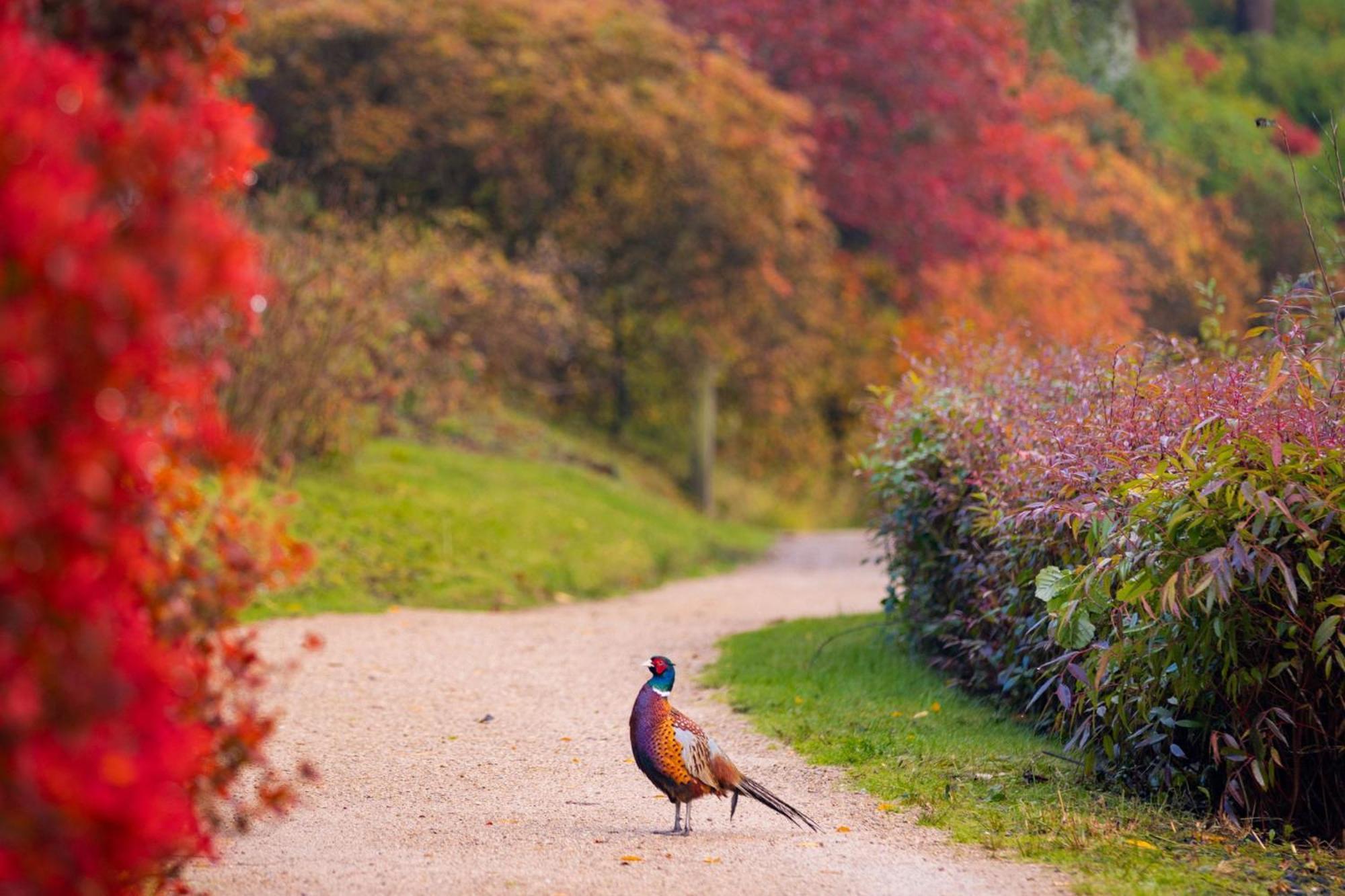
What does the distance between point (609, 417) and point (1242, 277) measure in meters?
12.1

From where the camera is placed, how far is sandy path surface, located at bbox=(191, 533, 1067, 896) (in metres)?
4.76

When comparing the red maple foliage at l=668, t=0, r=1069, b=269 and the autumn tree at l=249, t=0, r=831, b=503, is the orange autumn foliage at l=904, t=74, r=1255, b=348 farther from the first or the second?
the autumn tree at l=249, t=0, r=831, b=503

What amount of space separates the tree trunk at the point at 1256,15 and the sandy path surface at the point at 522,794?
3518cm

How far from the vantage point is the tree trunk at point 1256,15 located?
129ft

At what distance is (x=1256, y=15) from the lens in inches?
1547

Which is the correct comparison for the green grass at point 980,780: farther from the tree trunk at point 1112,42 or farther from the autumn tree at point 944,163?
the tree trunk at point 1112,42

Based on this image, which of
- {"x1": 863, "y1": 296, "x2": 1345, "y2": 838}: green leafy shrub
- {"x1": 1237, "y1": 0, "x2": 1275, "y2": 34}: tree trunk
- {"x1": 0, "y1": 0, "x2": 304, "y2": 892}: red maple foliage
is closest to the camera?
{"x1": 0, "y1": 0, "x2": 304, "y2": 892}: red maple foliage

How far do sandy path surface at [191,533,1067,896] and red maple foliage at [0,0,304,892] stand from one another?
79.7 inches

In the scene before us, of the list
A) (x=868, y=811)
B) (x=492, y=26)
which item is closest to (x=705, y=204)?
(x=492, y=26)

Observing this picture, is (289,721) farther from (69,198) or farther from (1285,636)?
(69,198)

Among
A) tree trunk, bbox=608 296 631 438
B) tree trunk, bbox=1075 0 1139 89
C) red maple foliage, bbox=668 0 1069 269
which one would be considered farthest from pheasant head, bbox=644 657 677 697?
tree trunk, bbox=1075 0 1139 89

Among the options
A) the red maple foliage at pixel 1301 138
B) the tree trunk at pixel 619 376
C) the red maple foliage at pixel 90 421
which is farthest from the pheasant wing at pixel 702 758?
the red maple foliage at pixel 1301 138

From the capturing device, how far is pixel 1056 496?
647 centimetres

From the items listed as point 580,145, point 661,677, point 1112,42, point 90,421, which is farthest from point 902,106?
point 90,421
